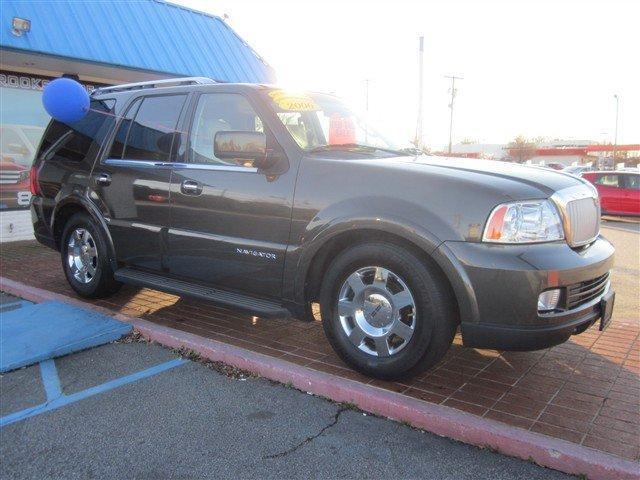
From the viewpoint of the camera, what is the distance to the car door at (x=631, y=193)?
56.5ft

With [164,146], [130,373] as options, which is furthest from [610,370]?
[164,146]

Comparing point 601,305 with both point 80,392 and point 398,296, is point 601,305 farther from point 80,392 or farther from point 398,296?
point 80,392

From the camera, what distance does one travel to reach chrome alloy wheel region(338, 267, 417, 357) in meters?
3.49

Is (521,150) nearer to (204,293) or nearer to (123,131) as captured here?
(123,131)

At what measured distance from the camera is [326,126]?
178 inches

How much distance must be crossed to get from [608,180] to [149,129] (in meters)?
16.6

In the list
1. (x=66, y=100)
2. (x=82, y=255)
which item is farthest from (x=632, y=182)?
(x=66, y=100)

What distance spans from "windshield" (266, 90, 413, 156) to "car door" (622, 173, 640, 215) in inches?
600

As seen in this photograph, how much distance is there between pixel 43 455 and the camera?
3041 mm

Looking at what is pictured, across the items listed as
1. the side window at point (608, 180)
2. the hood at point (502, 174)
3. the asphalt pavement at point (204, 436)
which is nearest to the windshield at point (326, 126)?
the hood at point (502, 174)

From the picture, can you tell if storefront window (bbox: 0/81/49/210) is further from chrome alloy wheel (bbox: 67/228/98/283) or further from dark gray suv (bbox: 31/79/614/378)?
dark gray suv (bbox: 31/79/614/378)

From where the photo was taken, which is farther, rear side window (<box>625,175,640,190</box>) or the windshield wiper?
rear side window (<box>625,175,640,190</box>)

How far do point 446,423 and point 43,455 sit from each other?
2.19 metres

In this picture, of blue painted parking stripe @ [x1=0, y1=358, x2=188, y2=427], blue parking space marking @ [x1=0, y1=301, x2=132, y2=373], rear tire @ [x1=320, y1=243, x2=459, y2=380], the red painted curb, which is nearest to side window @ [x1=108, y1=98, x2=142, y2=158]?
blue parking space marking @ [x1=0, y1=301, x2=132, y2=373]
